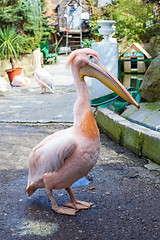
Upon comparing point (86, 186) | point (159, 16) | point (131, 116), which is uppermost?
point (159, 16)

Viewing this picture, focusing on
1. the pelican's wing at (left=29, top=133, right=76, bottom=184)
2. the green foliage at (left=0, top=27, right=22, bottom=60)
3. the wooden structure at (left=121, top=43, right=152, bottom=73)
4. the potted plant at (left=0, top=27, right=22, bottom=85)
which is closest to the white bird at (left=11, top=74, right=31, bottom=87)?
the potted plant at (left=0, top=27, right=22, bottom=85)

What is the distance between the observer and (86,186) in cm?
293

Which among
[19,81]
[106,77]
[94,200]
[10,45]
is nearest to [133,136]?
[94,200]

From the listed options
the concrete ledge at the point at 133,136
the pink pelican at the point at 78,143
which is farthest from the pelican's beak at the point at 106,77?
the concrete ledge at the point at 133,136

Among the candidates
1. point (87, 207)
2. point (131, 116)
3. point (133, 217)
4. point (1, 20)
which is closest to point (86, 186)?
point (87, 207)

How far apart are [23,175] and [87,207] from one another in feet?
3.19

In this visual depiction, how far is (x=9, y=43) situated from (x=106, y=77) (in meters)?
8.96

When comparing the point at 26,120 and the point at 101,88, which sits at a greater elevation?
the point at 101,88

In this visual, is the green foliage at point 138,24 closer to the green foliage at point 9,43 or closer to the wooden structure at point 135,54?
the wooden structure at point 135,54

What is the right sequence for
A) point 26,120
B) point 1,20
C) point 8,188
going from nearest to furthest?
point 8,188, point 26,120, point 1,20

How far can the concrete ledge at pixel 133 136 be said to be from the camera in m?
3.27

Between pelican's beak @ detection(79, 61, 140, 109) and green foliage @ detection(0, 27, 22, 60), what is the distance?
28.0ft

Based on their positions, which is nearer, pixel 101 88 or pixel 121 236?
pixel 121 236

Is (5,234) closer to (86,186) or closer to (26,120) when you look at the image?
(86,186)
